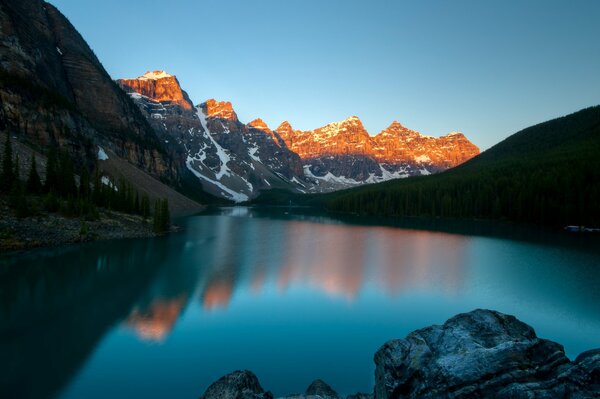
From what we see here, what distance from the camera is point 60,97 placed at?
3605 inches

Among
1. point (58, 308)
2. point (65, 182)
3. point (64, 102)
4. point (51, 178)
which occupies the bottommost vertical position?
point (58, 308)

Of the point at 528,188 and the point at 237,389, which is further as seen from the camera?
the point at 528,188

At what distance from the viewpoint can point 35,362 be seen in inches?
550

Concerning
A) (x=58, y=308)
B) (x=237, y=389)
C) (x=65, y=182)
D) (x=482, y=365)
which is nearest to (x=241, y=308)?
(x=58, y=308)

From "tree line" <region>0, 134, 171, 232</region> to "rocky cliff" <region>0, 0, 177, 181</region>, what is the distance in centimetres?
2358

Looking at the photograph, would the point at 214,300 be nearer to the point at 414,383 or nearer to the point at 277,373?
the point at 277,373

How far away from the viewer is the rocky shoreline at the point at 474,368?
7.06 metres

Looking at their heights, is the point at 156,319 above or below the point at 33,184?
below

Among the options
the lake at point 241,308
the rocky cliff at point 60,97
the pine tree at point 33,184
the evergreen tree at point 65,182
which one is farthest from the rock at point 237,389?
the rocky cliff at point 60,97

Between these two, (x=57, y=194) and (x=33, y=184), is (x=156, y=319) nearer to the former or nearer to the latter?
(x=57, y=194)

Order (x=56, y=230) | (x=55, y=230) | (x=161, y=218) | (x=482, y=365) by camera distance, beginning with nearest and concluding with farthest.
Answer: (x=482, y=365) < (x=55, y=230) < (x=56, y=230) < (x=161, y=218)

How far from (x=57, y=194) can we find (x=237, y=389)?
169ft

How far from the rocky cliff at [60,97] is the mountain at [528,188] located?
89.3 meters

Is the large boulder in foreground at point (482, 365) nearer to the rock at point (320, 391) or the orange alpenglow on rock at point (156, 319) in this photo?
the rock at point (320, 391)
